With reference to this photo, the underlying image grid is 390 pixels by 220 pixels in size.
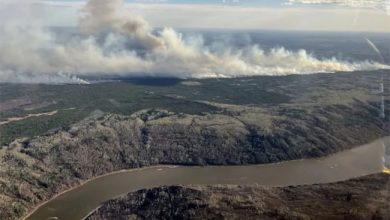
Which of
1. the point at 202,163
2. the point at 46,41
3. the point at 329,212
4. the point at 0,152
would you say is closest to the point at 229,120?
the point at 202,163

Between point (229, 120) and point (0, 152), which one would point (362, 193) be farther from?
point (0, 152)

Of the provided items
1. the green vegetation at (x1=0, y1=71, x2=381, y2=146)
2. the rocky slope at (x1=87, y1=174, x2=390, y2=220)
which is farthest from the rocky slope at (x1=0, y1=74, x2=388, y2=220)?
the rocky slope at (x1=87, y1=174, x2=390, y2=220)

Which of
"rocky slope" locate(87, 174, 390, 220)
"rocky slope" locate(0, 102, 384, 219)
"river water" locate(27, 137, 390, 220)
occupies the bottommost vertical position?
"river water" locate(27, 137, 390, 220)

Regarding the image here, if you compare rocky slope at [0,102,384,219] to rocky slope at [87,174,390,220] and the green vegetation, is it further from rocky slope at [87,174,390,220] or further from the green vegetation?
rocky slope at [87,174,390,220]

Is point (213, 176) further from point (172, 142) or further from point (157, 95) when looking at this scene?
point (157, 95)

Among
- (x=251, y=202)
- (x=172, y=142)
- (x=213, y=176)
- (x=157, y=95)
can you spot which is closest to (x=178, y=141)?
(x=172, y=142)

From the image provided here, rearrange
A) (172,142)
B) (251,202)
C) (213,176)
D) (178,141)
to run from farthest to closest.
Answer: (178,141), (172,142), (213,176), (251,202)
